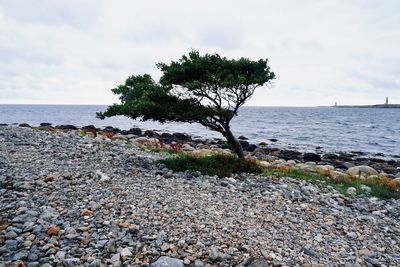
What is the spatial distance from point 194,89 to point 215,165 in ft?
9.62

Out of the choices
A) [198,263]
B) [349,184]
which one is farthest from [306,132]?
[198,263]

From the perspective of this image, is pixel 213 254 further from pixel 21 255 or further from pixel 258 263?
pixel 21 255

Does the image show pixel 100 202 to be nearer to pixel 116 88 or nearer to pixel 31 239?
pixel 31 239

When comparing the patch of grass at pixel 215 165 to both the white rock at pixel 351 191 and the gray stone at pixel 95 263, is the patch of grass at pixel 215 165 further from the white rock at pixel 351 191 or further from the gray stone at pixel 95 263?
the gray stone at pixel 95 263

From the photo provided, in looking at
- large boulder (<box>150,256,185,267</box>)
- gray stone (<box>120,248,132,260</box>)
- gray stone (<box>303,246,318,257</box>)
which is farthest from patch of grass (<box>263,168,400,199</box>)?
gray stone (<box>120,248,132,260</box>)

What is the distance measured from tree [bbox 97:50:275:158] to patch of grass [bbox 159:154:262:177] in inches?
64.2

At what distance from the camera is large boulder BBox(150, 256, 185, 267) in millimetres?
5309

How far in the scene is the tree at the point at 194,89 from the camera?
39.5 ft

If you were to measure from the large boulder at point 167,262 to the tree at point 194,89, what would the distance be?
23.3 feet

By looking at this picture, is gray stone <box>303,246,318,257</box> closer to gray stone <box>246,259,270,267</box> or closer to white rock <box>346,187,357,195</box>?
gray stone <box>246,259,270,267</box>

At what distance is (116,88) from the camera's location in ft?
44.9

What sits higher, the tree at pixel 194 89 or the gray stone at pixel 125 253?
the tree at pixel 194 89

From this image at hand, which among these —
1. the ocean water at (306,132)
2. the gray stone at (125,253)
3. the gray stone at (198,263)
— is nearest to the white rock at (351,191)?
the gray stone at (198,263)

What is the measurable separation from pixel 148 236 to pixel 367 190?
28.6 ft
